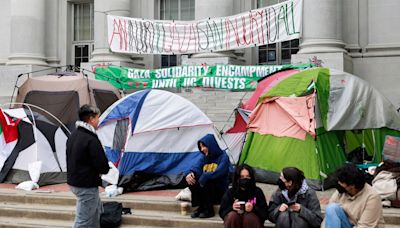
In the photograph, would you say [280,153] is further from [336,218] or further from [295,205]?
[336,218]

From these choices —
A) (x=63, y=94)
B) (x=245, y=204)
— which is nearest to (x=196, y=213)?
(x=245, y=204)

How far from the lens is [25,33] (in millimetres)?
20484

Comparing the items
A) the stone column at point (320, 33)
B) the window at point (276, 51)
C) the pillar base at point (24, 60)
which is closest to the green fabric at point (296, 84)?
the stone column at point (320, 33)

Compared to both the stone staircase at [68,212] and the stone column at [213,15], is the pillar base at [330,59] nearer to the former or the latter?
the stone column at [213,15]

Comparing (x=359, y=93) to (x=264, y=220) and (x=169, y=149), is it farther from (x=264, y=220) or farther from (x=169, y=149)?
(x=264, y=220)

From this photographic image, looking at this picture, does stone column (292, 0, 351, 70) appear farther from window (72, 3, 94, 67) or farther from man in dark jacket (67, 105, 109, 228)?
man in dark jacket (67, 105, 109, 228)

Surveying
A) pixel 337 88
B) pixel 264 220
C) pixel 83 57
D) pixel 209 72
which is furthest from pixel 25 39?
pixel 264 220

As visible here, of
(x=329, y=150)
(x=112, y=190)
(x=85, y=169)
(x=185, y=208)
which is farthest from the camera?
(x=329, y=150)

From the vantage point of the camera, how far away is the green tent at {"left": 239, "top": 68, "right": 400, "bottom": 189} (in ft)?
32.4

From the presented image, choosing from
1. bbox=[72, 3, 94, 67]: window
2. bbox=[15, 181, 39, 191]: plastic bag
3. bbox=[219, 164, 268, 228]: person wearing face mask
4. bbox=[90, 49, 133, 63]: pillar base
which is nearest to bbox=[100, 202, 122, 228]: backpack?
bbox=[219, 164, 268, 228]: person wearing face mask

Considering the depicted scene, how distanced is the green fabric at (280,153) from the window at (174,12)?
10.0 metres

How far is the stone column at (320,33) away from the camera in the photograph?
1568 cm

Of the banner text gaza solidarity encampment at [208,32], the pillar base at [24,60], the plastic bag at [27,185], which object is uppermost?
the banner text gaza solidarity encampment at [208,32]

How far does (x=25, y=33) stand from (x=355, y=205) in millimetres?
17547
